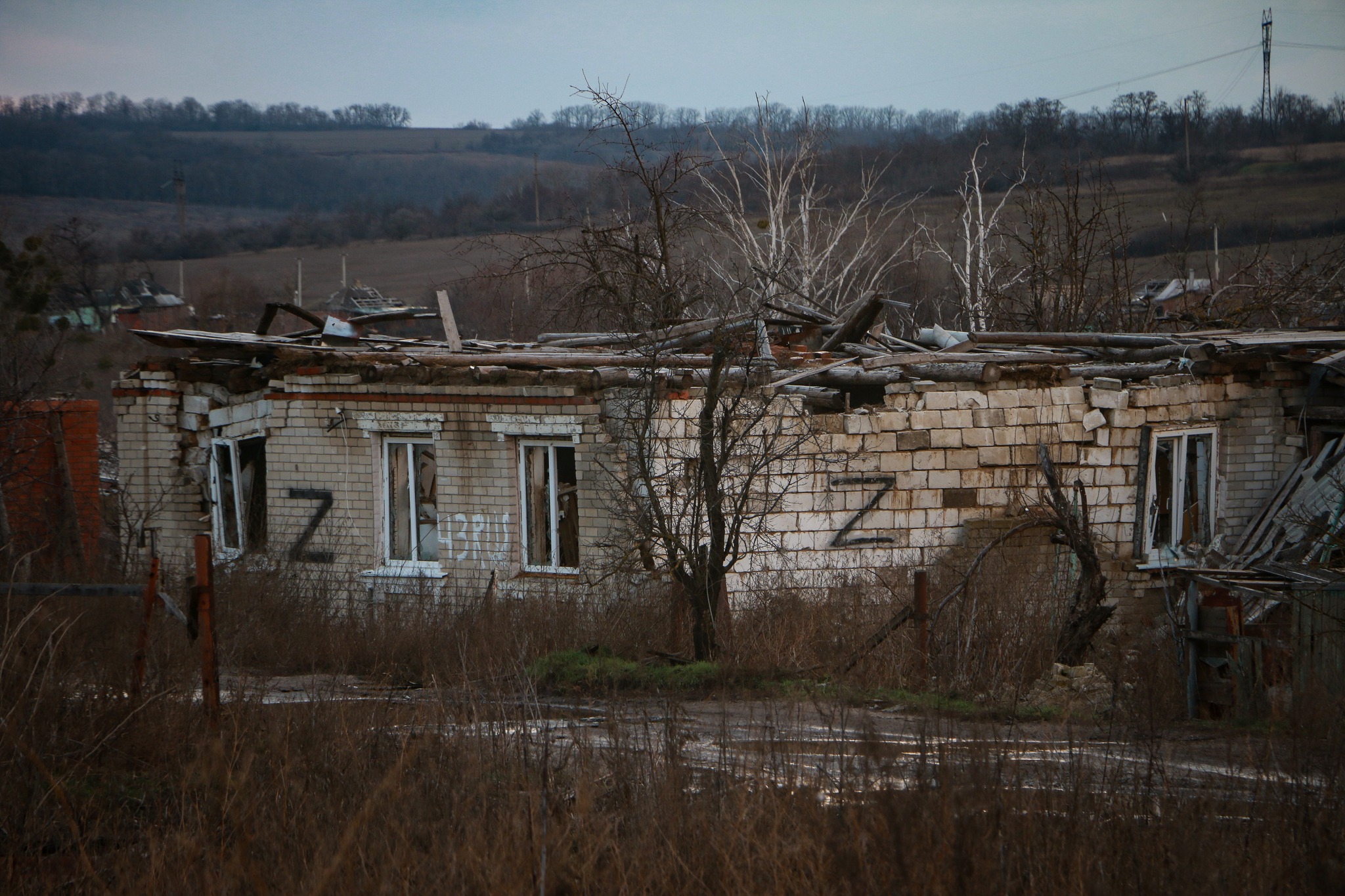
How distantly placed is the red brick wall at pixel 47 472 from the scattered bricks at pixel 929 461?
953 cm

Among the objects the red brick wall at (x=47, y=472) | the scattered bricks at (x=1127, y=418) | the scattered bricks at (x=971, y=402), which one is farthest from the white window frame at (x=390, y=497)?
the scattered bricks at (x=1127, y=418)

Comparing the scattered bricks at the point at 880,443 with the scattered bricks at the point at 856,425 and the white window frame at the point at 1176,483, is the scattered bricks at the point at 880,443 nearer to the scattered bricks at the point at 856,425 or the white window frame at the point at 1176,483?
the scattered bricks at the point at 856,425

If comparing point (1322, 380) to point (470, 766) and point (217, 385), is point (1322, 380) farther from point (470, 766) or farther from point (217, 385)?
point (217, 385)

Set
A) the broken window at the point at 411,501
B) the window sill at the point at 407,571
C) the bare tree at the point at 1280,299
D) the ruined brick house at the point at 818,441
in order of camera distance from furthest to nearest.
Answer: the bare tree at the point at 1280,299, the broken window at the point at 411,501, the window sill at the point at 407,571, the ruined brick house at the point at 818,441

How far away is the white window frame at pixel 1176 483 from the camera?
10.2m

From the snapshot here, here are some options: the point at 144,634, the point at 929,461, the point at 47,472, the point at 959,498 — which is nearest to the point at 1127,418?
the point at 959,498

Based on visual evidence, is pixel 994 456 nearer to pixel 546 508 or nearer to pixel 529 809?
pixel 546 508

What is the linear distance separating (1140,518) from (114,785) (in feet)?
32.1

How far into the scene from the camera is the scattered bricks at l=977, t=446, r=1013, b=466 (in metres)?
9.67

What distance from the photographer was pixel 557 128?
103688 mm

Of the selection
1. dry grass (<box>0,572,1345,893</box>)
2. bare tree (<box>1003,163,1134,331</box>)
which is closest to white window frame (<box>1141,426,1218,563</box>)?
bare tree (<box>1003,163,1134,331</box>)

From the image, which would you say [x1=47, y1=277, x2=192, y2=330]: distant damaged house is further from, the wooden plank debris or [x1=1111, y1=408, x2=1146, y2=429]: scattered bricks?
[x1=1111, y1=408, x2=1146, y2=429]: scattered bricks

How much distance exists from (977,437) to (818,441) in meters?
1.77

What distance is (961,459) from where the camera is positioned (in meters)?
9.66
